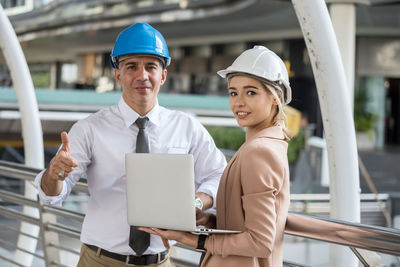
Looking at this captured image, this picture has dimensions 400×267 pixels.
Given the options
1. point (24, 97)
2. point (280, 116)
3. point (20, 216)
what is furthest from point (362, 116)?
point (280, 116)

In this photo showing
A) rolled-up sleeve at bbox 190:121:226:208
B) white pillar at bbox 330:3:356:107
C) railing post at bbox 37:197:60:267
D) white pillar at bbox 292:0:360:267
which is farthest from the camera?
white pillar at bbox 330:3:356:107

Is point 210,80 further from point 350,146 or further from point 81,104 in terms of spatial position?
point 350,146

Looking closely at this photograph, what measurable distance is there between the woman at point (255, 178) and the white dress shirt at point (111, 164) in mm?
391

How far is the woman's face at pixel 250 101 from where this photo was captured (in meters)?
1.81

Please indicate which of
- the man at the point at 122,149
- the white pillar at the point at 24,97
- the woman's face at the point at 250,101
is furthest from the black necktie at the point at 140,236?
the white pillar at the point at 24,97

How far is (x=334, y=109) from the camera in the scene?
111 inches

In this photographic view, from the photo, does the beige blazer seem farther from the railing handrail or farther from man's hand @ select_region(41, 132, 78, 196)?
man's hand @ select_region(41, 132, 78, 196)

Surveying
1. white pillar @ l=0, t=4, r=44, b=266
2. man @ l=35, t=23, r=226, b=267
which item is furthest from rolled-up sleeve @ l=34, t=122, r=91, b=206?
white pillar @ l=0, t=4, r=44, b=266

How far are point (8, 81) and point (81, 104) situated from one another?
66.3 ft

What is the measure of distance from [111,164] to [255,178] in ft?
2.46

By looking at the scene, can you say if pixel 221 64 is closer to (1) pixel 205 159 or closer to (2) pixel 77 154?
(1) pixel 205 159

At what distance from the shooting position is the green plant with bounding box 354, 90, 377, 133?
2211 cm

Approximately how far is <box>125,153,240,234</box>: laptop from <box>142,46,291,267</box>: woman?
6 centimetres

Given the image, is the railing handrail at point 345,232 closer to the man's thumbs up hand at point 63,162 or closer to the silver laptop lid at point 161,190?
the silver laptop lid at point 161,190
